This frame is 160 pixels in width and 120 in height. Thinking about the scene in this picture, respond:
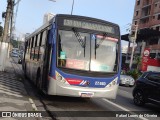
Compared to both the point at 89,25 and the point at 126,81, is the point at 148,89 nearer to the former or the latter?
the point at 89,25

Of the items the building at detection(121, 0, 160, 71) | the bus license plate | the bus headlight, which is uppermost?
the building at detection(121, 0, 160, 71)

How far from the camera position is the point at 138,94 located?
47.1 ft

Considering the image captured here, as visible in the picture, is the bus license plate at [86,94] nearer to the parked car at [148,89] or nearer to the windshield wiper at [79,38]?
the windshield wiper at [79,38]

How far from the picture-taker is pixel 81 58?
37.6 feet

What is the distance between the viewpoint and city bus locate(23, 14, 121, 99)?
1121cm

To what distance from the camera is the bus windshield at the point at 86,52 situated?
11391 millimetres

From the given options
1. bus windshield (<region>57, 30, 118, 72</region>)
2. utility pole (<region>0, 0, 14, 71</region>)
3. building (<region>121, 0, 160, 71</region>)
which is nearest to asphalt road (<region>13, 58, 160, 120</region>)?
bus windshield (<region>57, 30, 118, 72</region>)

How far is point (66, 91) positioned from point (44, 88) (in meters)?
1.18

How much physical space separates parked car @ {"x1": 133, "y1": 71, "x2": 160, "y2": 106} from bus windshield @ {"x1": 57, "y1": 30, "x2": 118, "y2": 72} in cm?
205

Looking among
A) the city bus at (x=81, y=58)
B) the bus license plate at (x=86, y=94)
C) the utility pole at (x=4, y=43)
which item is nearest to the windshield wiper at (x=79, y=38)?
the city bus at (x=81, y=58)

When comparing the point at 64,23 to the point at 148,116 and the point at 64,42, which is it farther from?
the point at 148,116

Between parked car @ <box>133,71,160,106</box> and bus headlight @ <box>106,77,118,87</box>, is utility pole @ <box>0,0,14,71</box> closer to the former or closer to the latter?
parked car @ <box>133,71,160,106</box>

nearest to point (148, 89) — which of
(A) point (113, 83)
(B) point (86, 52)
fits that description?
(A) point (113, 83)

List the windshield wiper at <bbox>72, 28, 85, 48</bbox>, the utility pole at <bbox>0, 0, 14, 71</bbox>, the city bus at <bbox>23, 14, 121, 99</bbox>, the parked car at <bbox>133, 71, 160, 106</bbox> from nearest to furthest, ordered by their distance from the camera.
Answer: the city bus at <bbox>23, 14, 121, 99</bbox>, the windshield wiper at <bbox>72, 28, 85, 48</bbox>, the parked car at <bbox>133, 71, 160, 106</bbox>, the utility pole at <bbox>0, 0, 14, 71</bbox>
